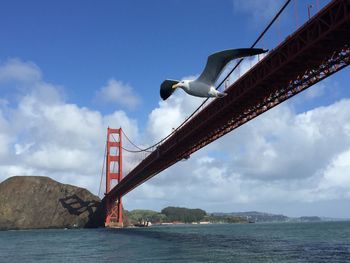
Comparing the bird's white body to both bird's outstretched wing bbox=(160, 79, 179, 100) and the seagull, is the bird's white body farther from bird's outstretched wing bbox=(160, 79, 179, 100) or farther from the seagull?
bird's outstretched wing bbox=(160, 79, 179, 100)

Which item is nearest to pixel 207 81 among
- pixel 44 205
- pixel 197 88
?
pixel 197 88

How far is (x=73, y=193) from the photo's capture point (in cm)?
13875

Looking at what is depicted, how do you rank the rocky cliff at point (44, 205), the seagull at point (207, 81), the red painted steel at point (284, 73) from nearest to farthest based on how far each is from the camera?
the seagull at point (207, 81), the red painted steel at point (284, 73), the rocky cliff at point (44, 205)

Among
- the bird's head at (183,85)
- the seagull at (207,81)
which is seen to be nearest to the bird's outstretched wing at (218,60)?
the seagull at (207,81)

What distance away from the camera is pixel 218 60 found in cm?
1217

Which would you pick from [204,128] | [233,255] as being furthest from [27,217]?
[233,255]

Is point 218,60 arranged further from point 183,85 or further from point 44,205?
point 44,205

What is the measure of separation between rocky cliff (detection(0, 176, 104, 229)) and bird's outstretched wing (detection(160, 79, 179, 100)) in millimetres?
115707

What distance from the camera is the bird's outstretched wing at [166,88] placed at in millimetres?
11834

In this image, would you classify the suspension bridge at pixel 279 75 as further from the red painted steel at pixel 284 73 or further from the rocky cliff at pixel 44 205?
the rocky cliff at pixel 44 205

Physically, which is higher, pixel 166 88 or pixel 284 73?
pixel 284 73

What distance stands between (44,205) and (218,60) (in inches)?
5247

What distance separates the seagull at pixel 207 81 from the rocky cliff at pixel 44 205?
378 feet

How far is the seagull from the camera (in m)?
11.8
